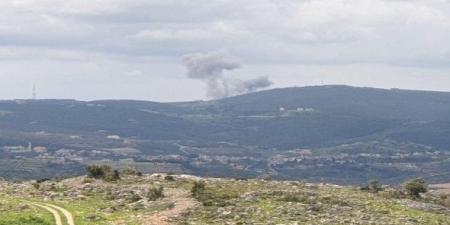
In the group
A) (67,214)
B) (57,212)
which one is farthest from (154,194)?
(67,214)

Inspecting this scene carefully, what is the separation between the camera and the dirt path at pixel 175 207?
56781 mm

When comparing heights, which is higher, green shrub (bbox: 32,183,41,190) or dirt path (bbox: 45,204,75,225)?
dirt path (bbox: 45,204,75,225)

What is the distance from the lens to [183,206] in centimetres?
6347

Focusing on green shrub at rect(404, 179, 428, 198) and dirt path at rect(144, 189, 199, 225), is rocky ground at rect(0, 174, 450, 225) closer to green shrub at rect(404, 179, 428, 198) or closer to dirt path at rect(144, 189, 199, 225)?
dirt path at rect(144, 189, 199, 225)

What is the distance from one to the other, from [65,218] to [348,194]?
1043 inches

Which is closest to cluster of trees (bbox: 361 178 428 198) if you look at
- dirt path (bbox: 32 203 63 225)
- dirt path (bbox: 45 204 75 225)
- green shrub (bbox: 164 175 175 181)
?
green shrub (bbox: 164 175 175 181)

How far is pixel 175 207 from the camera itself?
63.4 meters

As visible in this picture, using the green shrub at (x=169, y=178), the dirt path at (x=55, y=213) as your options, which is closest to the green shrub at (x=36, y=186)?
the green shrub at (x=169, y=178)

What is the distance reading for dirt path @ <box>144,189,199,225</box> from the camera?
186ft

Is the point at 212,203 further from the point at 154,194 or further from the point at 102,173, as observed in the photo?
the point at 102,173

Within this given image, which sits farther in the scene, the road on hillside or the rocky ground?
the rocky ground

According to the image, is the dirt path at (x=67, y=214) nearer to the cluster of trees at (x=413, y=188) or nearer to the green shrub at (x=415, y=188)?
the cluster of trees at (x=413, y=188)

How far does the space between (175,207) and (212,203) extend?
2.84m

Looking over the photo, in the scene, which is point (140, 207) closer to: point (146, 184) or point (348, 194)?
point (146, 184)
